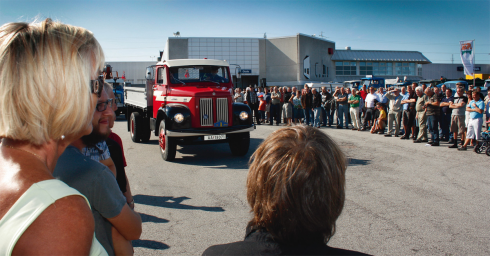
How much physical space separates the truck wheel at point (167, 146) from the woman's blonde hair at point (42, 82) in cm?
678

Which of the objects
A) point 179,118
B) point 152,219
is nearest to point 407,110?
point 179,118

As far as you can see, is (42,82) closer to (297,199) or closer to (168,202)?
(297,199)

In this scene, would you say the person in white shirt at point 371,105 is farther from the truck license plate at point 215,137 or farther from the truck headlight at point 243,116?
the truck license plate at point 215,137

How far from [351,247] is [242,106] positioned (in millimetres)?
5696

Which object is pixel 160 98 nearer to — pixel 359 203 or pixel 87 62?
pixel 359 203

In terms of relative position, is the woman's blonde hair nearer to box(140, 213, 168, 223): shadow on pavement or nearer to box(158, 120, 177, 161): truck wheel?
box(140, 213, 168, 223): shadow on pavement

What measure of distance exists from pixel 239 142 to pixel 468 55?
Answer: 16.7 m

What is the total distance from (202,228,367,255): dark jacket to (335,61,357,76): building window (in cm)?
5040

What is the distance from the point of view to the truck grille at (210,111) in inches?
323

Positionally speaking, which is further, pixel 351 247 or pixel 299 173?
pixel 351 247

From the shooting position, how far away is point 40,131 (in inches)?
37.5

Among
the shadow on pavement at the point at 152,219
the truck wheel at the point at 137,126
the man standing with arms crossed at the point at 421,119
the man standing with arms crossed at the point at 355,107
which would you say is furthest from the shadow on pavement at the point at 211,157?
the man standing with arms crossed at the point at 355,107

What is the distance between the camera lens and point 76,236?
0.91 meters

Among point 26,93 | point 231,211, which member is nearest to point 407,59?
point 231,211
